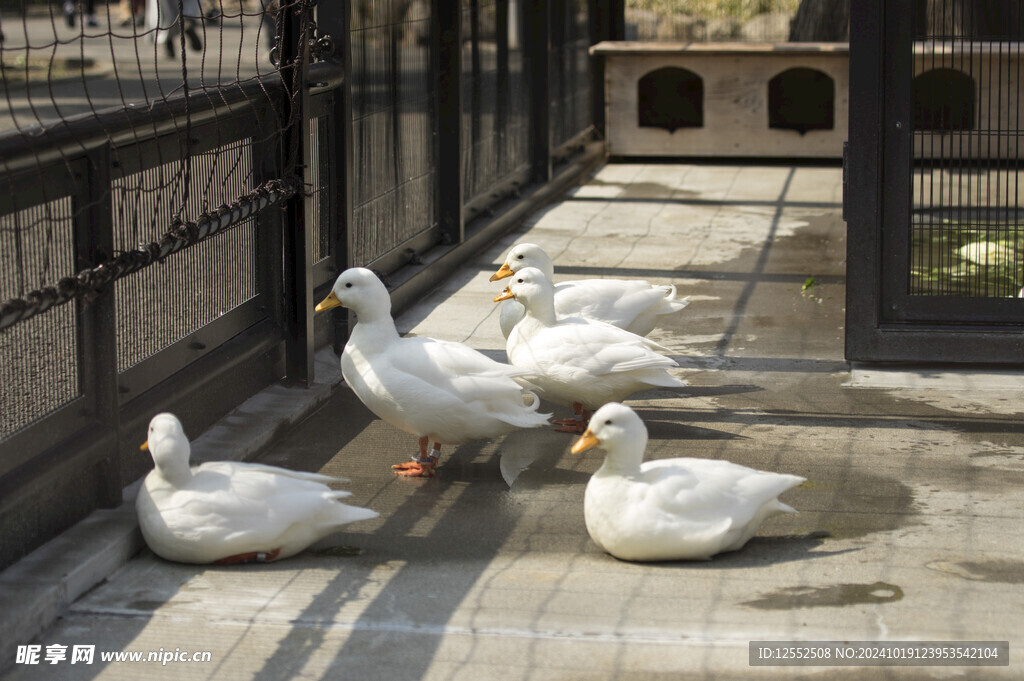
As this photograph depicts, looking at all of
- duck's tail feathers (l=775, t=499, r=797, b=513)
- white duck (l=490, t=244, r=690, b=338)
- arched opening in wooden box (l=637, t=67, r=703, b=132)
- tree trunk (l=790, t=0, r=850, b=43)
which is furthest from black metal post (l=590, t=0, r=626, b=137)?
duck's tail feathers (l=775, t=499, r=797, b=513)

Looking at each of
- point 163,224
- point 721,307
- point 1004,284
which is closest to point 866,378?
point 1004,284

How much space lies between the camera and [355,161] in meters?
7.43

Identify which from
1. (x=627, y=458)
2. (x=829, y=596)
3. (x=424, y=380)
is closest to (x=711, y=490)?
(x=627, y=458)

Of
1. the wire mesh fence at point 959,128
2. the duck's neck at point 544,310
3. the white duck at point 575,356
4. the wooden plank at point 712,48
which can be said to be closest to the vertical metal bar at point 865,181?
the wire mesh fence at point 959,128

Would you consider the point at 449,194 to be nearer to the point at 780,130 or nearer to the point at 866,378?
the point at 866,378

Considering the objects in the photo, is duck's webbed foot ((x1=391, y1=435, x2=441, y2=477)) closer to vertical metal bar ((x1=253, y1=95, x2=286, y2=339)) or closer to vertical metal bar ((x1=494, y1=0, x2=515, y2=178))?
vertical metal bar ((x1=253, y1=95, x2=286, y2=339))

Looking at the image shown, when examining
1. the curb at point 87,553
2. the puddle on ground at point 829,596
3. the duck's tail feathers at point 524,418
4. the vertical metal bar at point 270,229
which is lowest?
the puddle on ground at point 829,596

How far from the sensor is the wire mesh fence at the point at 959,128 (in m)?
6.55

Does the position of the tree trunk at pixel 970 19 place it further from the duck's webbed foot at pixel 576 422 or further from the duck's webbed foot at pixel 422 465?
the duck's webbed foot at pixel 422 465

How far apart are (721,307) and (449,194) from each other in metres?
2.29

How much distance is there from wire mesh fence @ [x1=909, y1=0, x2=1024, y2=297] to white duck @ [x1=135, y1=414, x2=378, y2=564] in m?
3.93

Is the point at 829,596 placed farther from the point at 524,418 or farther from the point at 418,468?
the point at 418,468

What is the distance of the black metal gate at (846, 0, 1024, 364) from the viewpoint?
21.4 feet

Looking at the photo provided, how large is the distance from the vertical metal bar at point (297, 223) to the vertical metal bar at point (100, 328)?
1.65 metres
